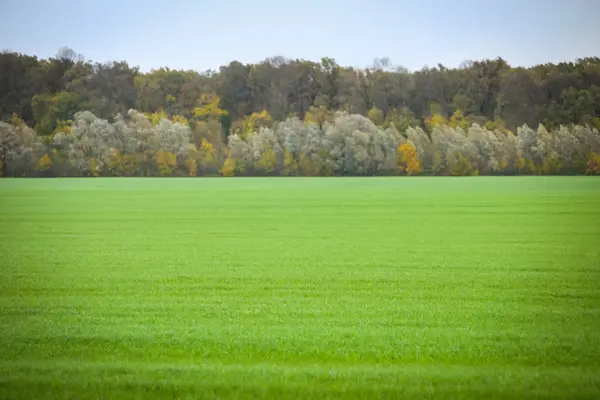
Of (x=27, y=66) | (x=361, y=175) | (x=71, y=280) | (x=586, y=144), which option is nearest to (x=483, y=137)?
(x=586, y=144)

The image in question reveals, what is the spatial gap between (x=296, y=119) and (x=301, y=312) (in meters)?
65.9

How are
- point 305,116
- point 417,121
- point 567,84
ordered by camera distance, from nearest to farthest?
1. point 567,84
2. point 417,121
3. point 305,116

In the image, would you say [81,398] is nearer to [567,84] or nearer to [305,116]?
[567,84]

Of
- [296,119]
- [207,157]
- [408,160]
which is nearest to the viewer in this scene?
[207,157]

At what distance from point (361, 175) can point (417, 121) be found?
11.8 m

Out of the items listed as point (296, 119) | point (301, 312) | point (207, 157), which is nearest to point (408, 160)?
point (296, 119)

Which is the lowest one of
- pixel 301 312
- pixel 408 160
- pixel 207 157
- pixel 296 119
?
pixel 301 312

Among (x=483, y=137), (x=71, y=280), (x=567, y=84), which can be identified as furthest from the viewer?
(x=483, y=137)

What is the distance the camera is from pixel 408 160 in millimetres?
74812

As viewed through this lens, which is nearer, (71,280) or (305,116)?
(71,280)

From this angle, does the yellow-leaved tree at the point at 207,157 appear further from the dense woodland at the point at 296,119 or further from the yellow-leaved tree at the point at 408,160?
A: the yellow-leaved tree at the point at 408,160

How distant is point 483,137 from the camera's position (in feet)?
170

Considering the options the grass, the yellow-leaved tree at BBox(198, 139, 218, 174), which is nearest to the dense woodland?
the yellow-leaved tree at BBox(198, 139, 218, 174)

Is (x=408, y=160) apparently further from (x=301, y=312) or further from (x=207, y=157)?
(x=301, y=312)
